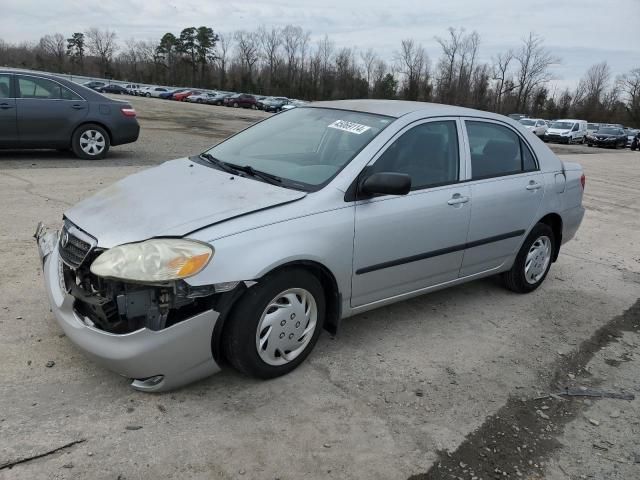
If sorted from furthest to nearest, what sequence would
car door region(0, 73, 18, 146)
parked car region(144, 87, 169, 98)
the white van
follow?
parked car region(144, 87, 169, 98) → the white van → car door region(0, 73, 18, 146)

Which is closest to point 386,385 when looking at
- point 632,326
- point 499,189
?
point 499,189

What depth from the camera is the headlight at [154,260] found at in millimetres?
2646

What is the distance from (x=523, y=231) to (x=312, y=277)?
7.51ft

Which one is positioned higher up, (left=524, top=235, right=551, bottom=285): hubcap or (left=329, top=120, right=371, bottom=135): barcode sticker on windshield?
(left=329, top=120, right=371, bottom=135): barcode sticker on windshield

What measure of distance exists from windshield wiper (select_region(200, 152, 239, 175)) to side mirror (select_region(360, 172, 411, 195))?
36.9 inches

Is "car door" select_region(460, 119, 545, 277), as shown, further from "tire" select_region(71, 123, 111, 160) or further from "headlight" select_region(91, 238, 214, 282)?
"tire" select_region(71, 123, 111, 160)

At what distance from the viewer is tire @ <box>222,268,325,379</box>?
114 inches

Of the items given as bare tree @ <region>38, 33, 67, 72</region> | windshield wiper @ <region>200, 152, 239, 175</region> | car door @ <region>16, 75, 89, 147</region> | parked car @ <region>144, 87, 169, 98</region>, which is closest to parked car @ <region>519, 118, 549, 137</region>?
car door @ <region>16, 75, 89, 147</region>

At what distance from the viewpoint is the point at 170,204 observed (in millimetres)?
3082

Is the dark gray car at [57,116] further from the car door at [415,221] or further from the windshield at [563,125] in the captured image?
the windshield at [563,125]

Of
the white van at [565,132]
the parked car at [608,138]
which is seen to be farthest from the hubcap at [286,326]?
the parked car at [608,138]

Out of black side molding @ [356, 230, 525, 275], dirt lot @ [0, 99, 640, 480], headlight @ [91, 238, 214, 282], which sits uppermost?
headlight @ [91, 238, 214, 282]

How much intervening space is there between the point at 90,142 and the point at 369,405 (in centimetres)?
866

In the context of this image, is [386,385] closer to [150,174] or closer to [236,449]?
[236,449]
